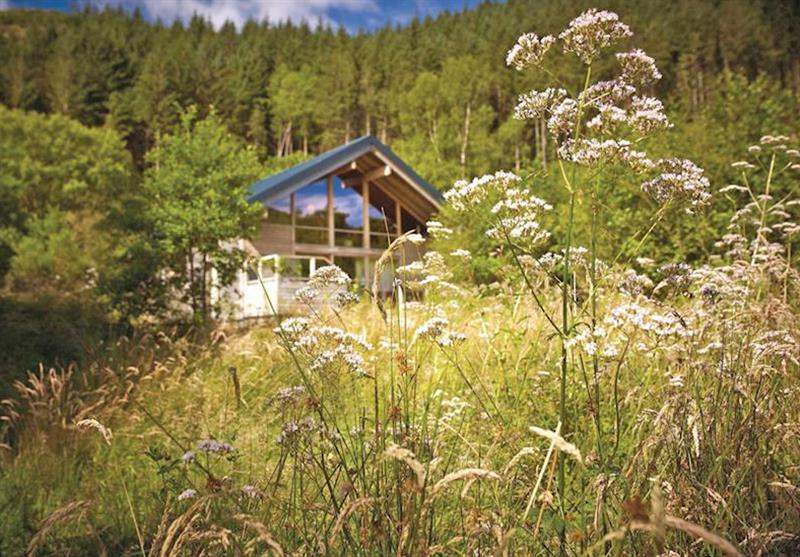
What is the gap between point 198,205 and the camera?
43.0 feet

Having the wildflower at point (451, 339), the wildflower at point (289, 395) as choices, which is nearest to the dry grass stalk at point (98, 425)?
the wildflower at point (289, 395)

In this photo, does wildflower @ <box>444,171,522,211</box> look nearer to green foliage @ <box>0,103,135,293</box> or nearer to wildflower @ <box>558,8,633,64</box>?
wildflower @ <box>558,8,633,64</box>

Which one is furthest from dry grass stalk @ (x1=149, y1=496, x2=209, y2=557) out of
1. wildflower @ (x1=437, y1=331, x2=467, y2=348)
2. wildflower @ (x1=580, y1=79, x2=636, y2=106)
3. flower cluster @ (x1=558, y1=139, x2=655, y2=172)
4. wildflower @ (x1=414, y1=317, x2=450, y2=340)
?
wildflower @ (x1=580, y1=79, x2=636, y2=106)

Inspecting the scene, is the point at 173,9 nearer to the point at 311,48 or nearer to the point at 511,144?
the point at 311,48

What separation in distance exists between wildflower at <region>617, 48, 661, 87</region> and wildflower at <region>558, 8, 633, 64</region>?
0.11 m

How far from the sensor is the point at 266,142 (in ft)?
191

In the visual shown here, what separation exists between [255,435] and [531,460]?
7.01 ft

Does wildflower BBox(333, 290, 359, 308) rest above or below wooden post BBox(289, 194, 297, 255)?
below

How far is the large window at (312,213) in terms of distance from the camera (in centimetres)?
2428

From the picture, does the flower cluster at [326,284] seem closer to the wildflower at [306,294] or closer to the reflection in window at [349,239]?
the wildflower at [306,294]

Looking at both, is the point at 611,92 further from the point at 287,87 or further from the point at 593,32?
the point at 287,87

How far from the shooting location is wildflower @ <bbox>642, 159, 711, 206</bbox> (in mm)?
2469

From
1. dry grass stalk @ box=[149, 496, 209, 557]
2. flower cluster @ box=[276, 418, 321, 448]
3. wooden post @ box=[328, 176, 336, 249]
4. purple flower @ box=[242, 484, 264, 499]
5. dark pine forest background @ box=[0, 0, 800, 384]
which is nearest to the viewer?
dry grass stalk @ box=[149, 496, 209, 557]

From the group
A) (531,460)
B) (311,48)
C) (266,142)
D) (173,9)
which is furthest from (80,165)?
(173,9)
